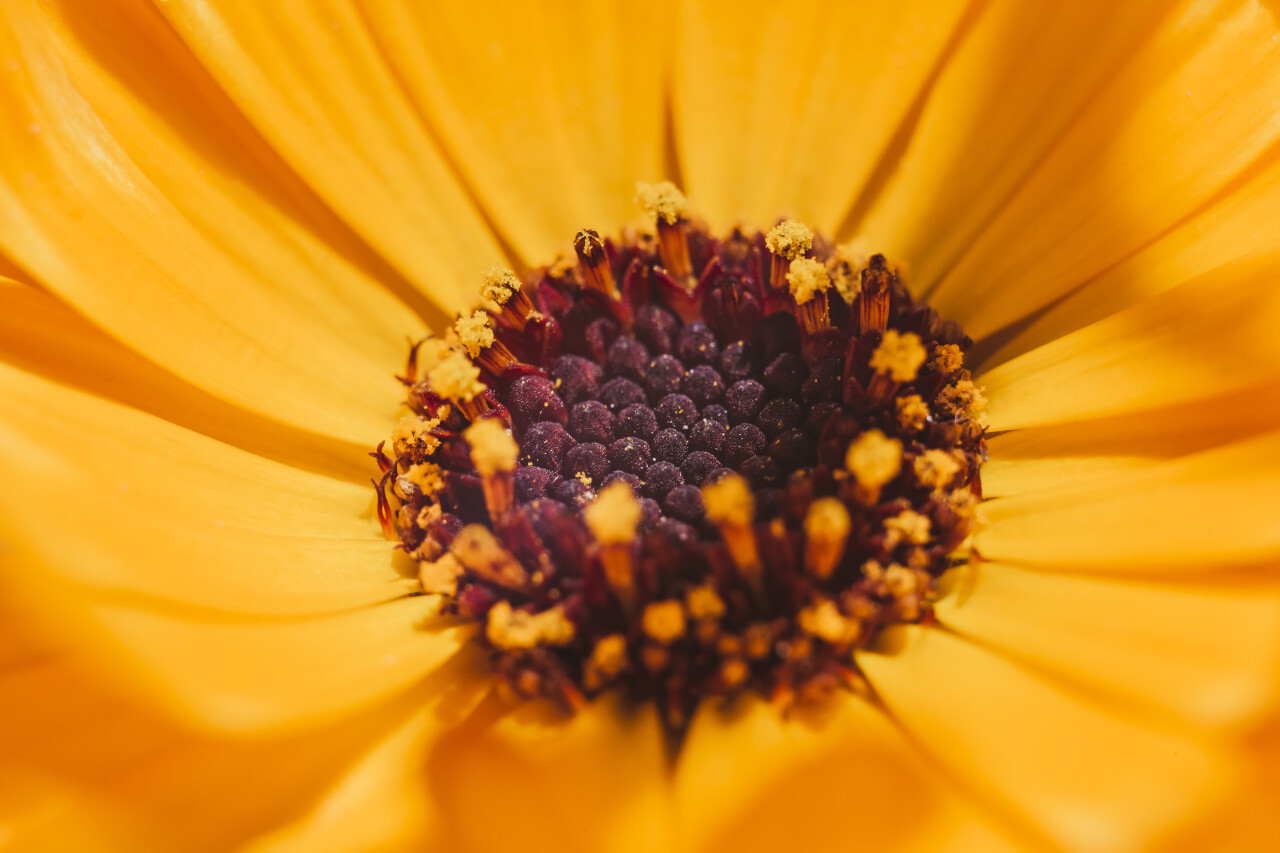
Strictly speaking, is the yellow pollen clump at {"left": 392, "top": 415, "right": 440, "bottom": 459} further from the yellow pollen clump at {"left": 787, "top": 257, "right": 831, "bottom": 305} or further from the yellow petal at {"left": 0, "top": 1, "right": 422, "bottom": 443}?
the yellow pollen clump at {"left": 787, "top": 257, "right": 831, "bottom": 305}

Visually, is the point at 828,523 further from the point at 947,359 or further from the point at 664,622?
the point at 947,359

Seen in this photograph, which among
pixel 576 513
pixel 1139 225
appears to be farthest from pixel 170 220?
pixel 1139 225

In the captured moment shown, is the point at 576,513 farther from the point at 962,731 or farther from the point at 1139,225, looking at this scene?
the point at 1139,225

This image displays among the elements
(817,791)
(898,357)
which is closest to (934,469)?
(898,357)

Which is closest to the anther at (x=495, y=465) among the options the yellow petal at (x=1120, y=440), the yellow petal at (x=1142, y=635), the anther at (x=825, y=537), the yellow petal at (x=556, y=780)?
the yellow petal at (x=556, y=780)

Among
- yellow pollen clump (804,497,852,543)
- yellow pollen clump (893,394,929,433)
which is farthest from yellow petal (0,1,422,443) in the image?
yellow pollen clump (893,394,929,433)

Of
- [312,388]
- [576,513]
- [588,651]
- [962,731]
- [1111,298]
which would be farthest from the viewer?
[312,388]

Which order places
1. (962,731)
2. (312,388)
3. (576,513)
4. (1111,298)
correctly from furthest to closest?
(312,388) → (1111,298) → (576,513) → (962,731)
